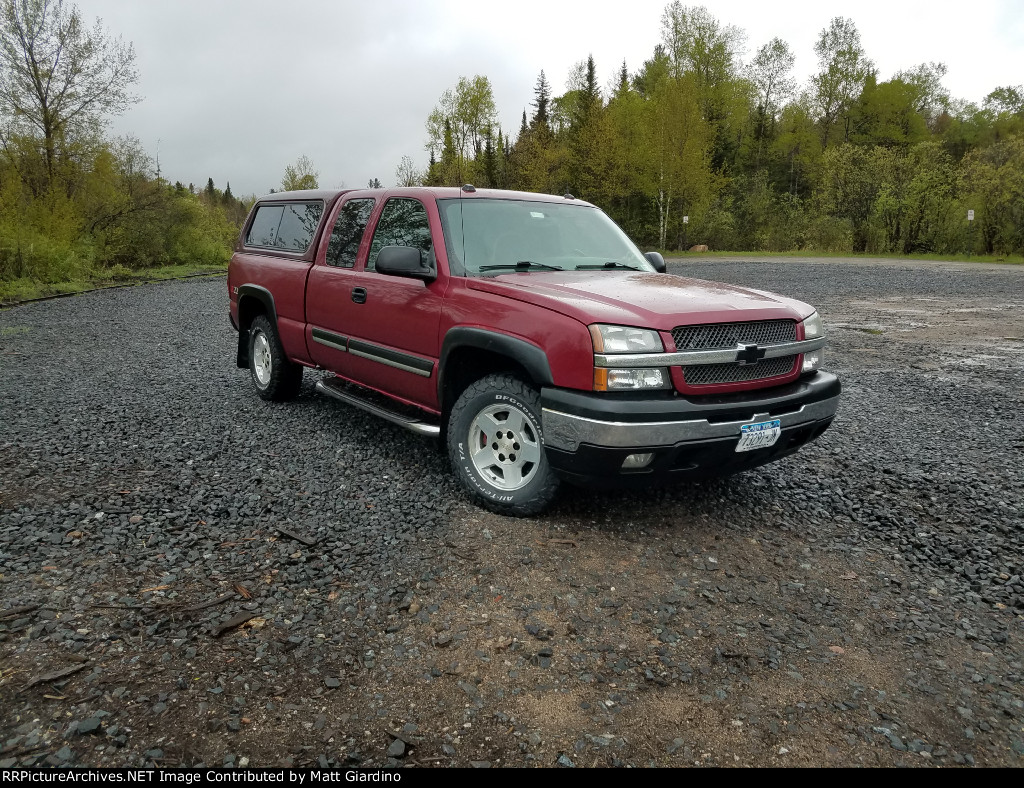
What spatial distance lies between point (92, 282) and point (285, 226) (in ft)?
59.1

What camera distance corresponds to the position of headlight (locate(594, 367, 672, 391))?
11.0 feet

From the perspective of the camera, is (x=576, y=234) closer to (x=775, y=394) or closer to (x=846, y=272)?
(x=775, y=394)

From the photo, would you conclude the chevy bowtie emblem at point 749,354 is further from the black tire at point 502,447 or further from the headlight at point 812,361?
the black tire at point 502,447

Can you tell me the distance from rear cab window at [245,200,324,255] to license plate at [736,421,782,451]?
3.89m

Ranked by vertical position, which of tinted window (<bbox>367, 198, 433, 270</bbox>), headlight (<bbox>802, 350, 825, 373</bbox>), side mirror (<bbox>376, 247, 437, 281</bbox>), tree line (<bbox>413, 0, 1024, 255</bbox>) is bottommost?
headlight (<bbox>802, 350, 825, 373</bbox>)

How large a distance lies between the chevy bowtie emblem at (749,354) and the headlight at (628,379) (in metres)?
0.46

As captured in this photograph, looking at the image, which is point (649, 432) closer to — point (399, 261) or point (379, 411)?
point (399, 261)

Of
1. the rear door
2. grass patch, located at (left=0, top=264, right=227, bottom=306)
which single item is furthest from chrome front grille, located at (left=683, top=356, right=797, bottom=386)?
grass patch, located at (left=0, top=264, right=227, bottom=306)

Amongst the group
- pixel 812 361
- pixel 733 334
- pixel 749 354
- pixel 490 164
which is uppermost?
pixel 490 164

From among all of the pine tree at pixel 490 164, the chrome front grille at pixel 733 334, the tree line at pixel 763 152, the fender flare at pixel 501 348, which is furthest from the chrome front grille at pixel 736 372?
the pine tree at pixel 490 164

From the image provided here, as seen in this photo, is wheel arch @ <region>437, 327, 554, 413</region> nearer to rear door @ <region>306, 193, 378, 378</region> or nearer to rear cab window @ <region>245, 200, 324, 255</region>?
rear door @ <region>306, 193, 378, 378</region>

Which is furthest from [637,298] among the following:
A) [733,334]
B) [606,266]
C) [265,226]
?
[265,226]

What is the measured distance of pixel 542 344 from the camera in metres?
3.52

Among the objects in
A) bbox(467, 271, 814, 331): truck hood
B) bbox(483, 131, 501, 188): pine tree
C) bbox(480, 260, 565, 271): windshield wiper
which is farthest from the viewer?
bbox(483, 131, 501, 188): pine tree
